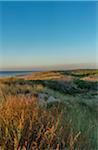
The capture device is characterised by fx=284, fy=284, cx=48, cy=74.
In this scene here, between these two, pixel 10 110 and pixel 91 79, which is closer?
pixel 10 110

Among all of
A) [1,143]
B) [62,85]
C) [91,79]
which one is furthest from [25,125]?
[91,79]

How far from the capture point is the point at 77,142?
2756 millimetres

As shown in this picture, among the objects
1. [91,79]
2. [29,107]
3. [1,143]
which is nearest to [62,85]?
[91,79]

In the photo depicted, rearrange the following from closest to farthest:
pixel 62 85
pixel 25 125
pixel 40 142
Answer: pixel 40 142, pixel 25 125, pixel 62 85

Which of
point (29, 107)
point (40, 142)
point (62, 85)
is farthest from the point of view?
point (62, 85)

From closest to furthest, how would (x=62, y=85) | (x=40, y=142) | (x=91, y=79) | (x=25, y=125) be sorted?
(x=40, y=142) → (x=25, y=125) → (x=62, y=85) → (x=91, y=79)

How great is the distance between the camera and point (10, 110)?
3.00 metres

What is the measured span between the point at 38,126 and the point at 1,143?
46cm

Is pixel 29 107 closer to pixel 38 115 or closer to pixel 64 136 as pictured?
pixel 38 115

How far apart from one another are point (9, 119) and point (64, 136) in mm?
572

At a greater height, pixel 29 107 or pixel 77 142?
pixel 29 107

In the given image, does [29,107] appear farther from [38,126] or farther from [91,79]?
[91,79]

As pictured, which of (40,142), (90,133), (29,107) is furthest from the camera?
(29,107)

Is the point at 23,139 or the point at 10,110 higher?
the point at 10,110
